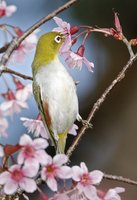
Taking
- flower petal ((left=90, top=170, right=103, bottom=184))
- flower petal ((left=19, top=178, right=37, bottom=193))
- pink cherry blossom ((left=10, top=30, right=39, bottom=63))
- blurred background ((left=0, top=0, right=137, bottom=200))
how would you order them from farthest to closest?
blurred background ((left=0, top=0, right=137, bottom=200))
pink cherry blossom ((left=10, top=30, right=39, bottom=63))
flower petal ((left=90, top=170, right=103, bottom=184))
flower petal ((left=19, top=178, right=37, bottom=193))

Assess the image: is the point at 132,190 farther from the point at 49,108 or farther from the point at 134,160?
the point at 49,108

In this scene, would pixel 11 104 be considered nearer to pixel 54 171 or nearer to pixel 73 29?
pixel 73 29

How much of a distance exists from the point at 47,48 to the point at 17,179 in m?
0.53

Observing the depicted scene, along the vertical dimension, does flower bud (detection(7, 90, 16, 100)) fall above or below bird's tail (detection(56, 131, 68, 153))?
above

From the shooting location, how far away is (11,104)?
207 centimetres

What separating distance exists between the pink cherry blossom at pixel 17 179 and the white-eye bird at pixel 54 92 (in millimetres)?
351

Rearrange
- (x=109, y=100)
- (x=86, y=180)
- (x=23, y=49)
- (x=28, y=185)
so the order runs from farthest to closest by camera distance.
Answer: (x=109, y=100) < (x=23, y=49) < (x=86, y=180) < (x=28, y=185)

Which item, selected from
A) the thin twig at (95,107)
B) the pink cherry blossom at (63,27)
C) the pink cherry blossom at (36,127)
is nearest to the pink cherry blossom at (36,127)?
the pink cherry blossom at (36,127)

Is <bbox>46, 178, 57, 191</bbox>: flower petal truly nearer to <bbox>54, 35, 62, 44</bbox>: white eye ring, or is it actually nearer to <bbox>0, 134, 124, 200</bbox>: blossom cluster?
<bbox>0, 134, 124, 200</bbox>: blossom cluster

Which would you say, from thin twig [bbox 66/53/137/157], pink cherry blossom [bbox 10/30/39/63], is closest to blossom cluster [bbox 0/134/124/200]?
thin twig [bbox 66/53/137/157]

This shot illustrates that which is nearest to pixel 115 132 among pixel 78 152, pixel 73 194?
pixel 78 152

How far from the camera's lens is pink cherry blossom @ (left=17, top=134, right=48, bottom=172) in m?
1.70

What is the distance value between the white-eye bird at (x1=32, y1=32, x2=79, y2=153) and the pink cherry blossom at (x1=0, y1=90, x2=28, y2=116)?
56 mm

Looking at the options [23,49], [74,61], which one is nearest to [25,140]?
[74,61]
